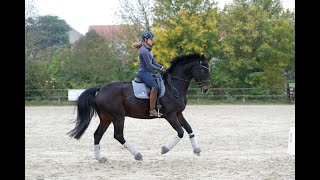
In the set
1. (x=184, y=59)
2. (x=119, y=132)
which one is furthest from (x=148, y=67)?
(x=119, y=132)

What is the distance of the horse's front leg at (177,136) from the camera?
1014cm

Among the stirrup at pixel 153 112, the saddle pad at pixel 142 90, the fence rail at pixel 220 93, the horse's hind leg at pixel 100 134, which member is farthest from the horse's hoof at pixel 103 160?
the fence rail at pixel 220 93

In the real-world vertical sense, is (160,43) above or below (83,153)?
above

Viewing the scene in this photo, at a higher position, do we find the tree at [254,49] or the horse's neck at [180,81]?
the tree at [254,49]

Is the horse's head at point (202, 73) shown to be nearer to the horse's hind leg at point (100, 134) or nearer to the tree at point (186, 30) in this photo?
the horse's hind leg at point (100, 134)

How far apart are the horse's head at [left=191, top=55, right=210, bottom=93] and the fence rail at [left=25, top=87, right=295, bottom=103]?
23.0 m

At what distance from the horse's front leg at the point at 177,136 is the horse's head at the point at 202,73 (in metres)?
0.98

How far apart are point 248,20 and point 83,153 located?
27150 mm

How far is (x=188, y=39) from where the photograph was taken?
3550 cm

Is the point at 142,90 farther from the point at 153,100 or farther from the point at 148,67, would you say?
the point at 148,67

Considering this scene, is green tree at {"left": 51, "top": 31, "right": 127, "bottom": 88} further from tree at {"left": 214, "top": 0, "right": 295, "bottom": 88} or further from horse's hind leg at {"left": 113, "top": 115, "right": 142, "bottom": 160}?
horse's hind leg at {"left": 113, "top": 115, "right": 142, "bottom": 160}
